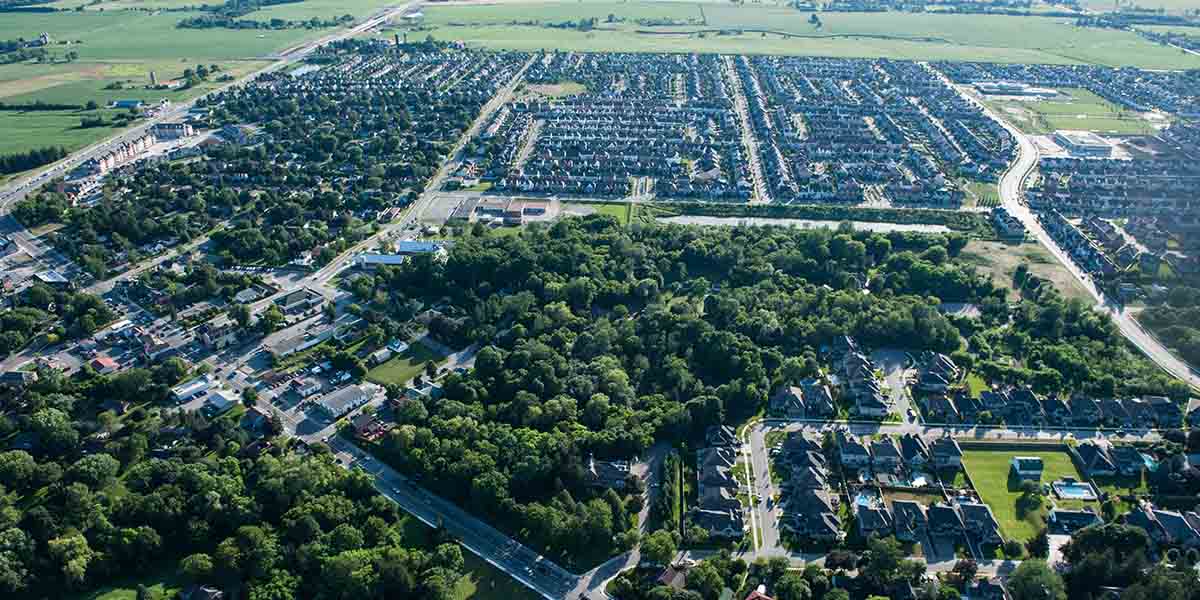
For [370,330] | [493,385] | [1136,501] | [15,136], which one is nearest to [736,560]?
[493,385]

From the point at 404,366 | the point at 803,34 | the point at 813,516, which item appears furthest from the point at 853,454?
the point at 803,34

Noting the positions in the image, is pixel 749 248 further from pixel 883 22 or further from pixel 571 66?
pixel 883 22

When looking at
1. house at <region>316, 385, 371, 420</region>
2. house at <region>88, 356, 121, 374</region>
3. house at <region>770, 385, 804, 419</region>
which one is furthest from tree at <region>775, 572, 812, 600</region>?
house at <region>88, 356, 121, 374</region>

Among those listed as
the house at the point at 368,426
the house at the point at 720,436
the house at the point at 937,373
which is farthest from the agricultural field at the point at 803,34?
the house at the point at 720,436

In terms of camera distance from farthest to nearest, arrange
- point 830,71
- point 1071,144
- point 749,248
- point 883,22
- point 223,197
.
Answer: point 883,22 < point 830,71 < point 1071,144 < point 223,197 < point 749,248

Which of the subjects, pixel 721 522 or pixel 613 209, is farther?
pixel 613 209

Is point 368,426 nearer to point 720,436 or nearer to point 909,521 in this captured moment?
point 720,436
